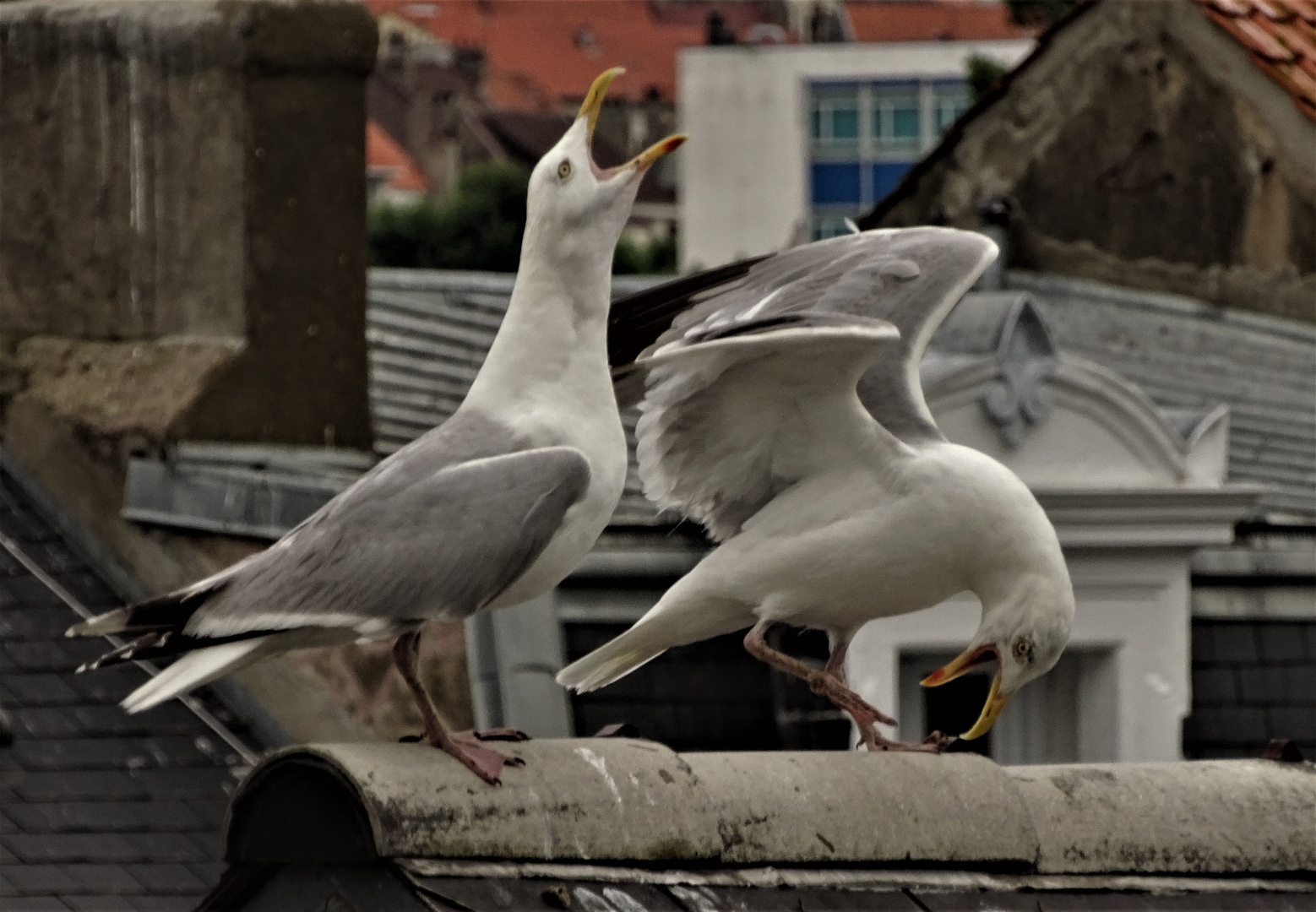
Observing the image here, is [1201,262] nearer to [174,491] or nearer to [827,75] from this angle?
[174,491]

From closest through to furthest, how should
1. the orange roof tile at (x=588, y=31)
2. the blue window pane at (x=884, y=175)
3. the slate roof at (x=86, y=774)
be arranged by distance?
the slate roof at (x=86, y=774) → the blue window pane at (x=884, y=175) → the orange roof tile at (x=588, y=31)

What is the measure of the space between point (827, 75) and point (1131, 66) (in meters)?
53.1

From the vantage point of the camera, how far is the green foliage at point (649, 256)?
7106 centimetres

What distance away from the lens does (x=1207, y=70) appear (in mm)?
15672

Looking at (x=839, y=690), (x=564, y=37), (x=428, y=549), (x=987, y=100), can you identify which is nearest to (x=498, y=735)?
(x=428, y=549)

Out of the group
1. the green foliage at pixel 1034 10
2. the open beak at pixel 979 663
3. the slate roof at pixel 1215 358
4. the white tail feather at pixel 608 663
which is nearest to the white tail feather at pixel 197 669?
the white tail feather at pixel 608 663

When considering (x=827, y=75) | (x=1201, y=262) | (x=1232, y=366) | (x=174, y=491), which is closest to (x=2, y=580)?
(x=174, y=491)

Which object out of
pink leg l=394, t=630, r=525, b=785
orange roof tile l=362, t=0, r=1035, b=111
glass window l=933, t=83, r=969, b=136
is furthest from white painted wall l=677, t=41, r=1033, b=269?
pink leg l=394, t=630, r=525, b=785

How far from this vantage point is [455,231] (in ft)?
240

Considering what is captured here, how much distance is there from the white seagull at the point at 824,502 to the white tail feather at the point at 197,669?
128 cm

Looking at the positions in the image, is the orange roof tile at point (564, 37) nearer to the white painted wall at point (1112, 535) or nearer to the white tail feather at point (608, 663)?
the white painted wall at point (1112, 535)

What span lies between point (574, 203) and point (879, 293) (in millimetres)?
1754

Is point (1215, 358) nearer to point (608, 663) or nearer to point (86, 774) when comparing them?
point (86, 774)

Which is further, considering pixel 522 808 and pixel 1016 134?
pixel 1016 134
